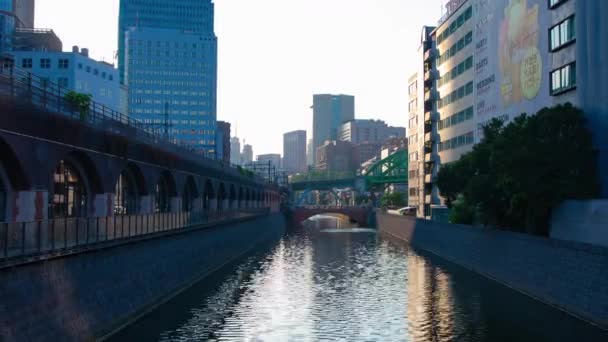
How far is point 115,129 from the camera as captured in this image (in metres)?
49.5

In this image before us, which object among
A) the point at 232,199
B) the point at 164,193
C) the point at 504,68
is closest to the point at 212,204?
the point at 232,199

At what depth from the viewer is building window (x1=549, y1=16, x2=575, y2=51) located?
2391 inches

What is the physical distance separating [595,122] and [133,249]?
3701 centimetres

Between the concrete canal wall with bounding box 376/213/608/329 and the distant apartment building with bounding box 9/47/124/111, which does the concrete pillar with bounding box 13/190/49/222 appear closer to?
the concrete canal wall with bounding box 376/213/608/329

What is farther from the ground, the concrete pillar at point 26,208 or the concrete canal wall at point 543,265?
the concrete pillar at point 26,208

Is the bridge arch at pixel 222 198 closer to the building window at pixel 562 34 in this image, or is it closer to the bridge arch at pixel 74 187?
the building window at pixel 562 34

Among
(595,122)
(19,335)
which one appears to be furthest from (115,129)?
(595,122)

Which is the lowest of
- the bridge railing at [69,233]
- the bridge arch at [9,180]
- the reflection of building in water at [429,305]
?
the reflection of building in water at [429,305]

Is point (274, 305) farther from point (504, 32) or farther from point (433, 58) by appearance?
point (433, 58)

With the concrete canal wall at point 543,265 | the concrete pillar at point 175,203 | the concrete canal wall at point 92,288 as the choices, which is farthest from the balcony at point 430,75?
the concrete canal wall at point 92,288

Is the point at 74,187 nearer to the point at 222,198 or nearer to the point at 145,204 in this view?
the point at 145,204

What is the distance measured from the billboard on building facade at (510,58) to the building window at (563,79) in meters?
2.82

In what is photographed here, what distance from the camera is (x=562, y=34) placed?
62406mm

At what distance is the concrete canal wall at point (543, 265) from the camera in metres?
39.1
